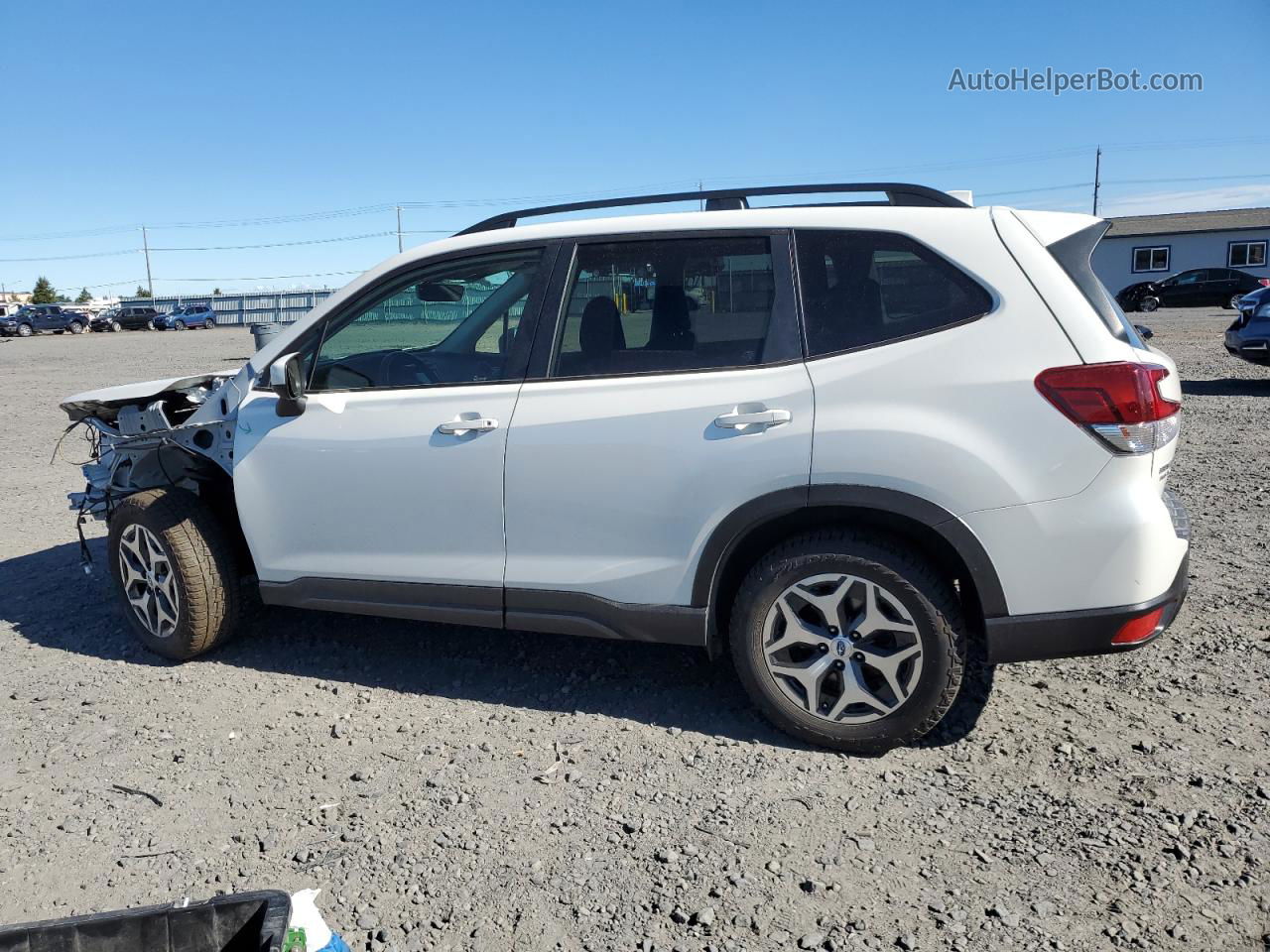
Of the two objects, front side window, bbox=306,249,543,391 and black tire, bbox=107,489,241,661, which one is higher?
front side window, bbox=306,249,543,391

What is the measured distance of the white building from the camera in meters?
48.5

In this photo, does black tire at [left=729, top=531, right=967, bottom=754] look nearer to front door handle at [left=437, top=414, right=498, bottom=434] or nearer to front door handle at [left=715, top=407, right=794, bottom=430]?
front door handle at [left=715, top=407, right=794, bottom=430]

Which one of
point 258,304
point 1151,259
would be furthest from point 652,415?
point 258,304

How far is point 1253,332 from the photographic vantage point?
43.0 feet

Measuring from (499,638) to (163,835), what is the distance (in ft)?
6.02

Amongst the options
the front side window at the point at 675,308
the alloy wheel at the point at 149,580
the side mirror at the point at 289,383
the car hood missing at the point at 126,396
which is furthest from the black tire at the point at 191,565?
the front side window at the point at 675,308

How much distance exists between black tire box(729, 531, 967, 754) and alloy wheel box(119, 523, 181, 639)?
266 centimetres

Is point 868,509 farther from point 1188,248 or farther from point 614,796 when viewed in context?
point 1188,248

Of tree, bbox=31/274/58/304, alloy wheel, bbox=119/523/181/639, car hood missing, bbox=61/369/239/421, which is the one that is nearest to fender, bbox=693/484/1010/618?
alloy wheel, bbox=119/523/181/639

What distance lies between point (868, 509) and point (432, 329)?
200 centimetres

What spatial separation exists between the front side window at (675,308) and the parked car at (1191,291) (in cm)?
3615

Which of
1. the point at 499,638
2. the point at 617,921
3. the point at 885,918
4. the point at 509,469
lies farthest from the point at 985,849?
the point at 499,638

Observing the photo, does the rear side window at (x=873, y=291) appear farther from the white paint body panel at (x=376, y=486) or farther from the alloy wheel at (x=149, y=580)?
the alloy wheel at (x=149, y=580)

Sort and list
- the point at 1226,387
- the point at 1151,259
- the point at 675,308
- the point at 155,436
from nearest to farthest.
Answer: the point at 675,308
the point at 155,436
the point at 1226,387
the point at 1151,259
